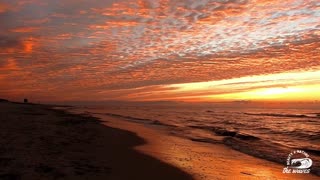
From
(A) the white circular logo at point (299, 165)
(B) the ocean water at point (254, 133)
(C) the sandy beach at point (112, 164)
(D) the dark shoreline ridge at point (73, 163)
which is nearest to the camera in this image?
(D) the dark shoreline ridge at point (73, 163)

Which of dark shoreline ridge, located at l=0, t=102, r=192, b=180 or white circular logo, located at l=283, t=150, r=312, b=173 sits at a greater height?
dark shoreline ridge, located at l=0, t=102, r=192, b=180

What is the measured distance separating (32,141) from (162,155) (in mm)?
6514

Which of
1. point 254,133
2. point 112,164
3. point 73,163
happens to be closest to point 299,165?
point 112,164

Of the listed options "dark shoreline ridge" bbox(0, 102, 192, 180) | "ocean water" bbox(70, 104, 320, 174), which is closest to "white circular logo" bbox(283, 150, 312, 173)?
"ocean water" bbox(70, 104, 320, 174)

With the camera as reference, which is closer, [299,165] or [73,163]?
[73,163]

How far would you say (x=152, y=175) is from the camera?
10.5 meters

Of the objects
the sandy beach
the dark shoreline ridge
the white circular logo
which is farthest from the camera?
the white circular logo

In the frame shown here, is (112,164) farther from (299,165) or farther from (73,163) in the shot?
(299,165)

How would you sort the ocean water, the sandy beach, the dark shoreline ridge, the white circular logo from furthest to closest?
the ocean water, the white circular logo, the sandy beach, the dark shoreline ridge

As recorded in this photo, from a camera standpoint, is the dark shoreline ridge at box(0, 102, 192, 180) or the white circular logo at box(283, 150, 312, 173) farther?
the white circular logo at box(283, 150, 312, 173)

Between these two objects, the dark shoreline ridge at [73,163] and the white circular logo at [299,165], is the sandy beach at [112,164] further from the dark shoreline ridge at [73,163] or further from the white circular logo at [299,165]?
the white circular logo at [299,165]

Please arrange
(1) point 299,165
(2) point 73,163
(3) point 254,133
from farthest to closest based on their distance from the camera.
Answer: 1. (3) point 254,133
2. (1) point 299,165
3. (2) point 73,163

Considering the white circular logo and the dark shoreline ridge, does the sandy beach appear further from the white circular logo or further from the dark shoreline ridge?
the white circular logo

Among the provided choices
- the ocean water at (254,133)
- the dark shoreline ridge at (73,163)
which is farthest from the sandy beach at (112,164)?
the ocean water at (254,133)
